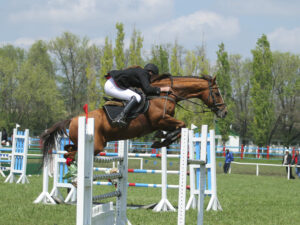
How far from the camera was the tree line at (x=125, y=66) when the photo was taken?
115 ft

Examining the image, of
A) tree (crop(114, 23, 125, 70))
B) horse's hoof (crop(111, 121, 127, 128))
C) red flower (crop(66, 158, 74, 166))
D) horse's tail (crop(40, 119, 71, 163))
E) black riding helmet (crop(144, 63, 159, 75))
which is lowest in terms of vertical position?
red flower (crop(66, 158, 74, 166))

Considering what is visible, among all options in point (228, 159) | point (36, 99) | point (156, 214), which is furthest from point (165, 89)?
point (36, 99)

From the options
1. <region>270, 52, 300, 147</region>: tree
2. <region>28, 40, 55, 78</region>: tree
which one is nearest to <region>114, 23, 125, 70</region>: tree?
<region>28, 40, 55, 78</region>: tree

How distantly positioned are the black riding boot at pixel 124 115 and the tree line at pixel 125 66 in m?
26.7

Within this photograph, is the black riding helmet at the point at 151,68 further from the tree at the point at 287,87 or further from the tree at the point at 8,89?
the tree at the point at 287,87

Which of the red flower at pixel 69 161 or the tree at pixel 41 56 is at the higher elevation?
the tree at pixel 41 56

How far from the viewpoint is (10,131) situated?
145 ft

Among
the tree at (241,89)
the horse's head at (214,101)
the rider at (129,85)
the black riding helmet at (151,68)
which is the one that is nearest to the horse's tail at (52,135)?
the rider at (129,85)

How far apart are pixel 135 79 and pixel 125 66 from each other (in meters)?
29.1

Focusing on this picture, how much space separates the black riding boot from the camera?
19.1 ft

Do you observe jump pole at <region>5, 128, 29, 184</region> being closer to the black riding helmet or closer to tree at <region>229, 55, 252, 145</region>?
the black riding helmet

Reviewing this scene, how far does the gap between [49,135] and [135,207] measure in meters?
2.63

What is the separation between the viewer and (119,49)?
34938 millimetres

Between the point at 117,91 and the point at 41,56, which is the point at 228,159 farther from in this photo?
the point at 41,56
